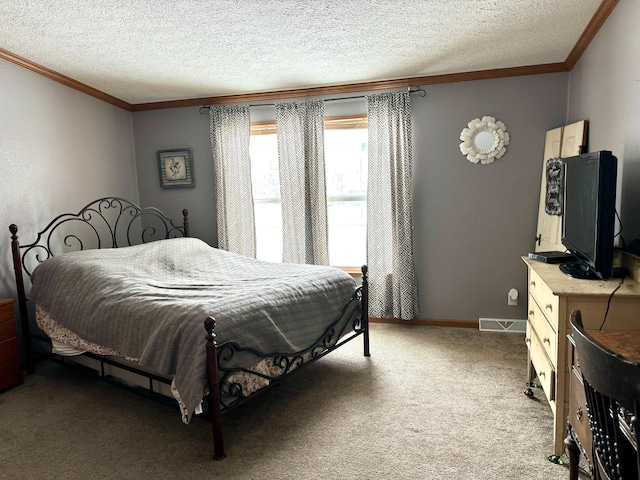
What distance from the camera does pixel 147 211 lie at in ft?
16.0

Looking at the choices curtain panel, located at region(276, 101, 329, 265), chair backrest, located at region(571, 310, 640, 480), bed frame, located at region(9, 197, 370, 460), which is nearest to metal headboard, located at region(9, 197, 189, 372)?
bed frame, located at region(9, 197, 370, 460)

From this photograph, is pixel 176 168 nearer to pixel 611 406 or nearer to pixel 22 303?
pixel 22 303

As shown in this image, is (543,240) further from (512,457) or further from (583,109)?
(512,457)

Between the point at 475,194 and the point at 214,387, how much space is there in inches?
116

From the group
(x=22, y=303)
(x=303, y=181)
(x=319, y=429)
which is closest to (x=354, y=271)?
(x=303, y=181)

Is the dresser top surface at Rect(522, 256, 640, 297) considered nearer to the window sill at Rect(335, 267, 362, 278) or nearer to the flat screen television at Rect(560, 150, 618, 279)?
the flat screen television at Rect(560, 150, 618, 279)

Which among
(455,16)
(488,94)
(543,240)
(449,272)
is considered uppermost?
(455,16)

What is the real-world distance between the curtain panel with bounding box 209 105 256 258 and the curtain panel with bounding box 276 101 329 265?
1.20 feet

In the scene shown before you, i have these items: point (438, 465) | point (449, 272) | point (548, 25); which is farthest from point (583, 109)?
point (438, 465)

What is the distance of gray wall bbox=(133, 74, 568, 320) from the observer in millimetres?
3887

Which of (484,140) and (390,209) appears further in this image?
(390,209)

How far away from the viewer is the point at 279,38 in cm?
303

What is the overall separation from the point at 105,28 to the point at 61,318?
1926 mm

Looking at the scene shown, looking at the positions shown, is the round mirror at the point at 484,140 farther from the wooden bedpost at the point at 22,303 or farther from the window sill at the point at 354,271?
the wooden bedpost at the point at 22,303
